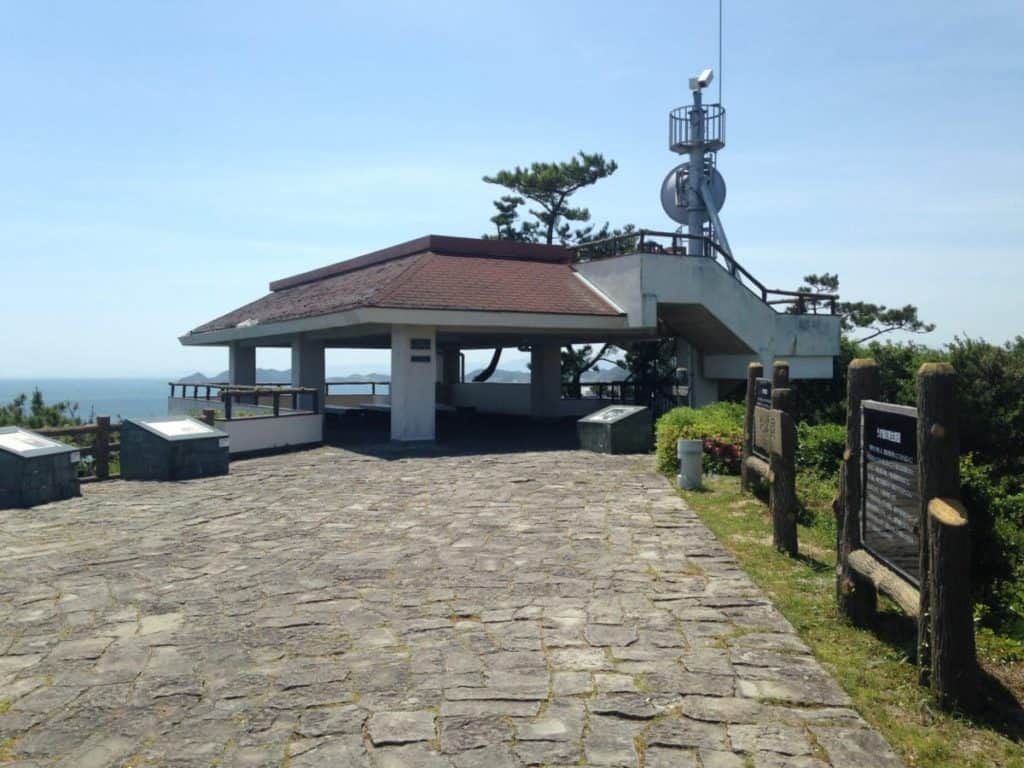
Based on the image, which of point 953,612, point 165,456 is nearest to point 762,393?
point 953,612

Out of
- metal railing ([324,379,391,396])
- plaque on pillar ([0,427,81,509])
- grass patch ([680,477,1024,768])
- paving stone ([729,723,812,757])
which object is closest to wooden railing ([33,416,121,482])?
plaque on pillar ([0,427,81,509])

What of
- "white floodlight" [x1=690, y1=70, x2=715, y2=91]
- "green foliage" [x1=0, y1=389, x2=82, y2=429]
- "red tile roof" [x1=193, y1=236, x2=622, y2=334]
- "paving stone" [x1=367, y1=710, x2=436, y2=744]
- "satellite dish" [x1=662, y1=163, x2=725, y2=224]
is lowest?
"paving stone" [x1=367, y1=710, x2=436, y2=744]

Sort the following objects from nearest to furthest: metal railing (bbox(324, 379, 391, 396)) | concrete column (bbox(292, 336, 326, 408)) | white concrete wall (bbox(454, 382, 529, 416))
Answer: concrete column (bbox(292, 336, 326, 408)) → white concrete wall (bbox(454, 382, 529, 416)) → metal railing (bbox(324, 379, 391, 396))

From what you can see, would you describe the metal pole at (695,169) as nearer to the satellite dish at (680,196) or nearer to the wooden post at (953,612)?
the satellite dish at (680,196)

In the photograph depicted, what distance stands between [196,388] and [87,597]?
19127mm

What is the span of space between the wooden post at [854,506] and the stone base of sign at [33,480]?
34.6ft

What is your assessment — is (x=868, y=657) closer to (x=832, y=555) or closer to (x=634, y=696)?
(x=634, y=696)

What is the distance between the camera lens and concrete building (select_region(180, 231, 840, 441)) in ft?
61.6

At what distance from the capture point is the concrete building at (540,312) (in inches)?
739

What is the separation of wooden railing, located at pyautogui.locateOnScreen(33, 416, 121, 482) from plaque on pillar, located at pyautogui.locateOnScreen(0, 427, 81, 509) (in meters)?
1.31

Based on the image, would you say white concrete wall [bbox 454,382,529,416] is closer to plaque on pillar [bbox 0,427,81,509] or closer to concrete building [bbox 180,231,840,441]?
concrete building [bbox 180,231,840,441]

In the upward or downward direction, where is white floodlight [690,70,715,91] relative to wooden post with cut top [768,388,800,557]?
upward

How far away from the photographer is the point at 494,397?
102 ft

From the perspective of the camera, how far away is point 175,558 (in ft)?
26.9
